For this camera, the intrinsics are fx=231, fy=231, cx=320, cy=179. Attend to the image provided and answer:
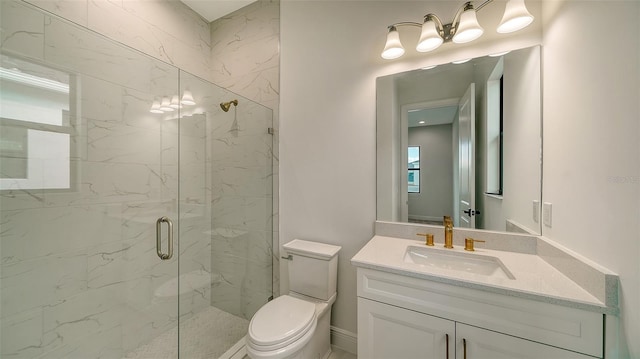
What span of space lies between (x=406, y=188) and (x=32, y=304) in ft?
7.23

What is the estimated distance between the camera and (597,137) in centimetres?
83

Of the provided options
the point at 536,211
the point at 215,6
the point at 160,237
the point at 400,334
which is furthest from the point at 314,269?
the point at 215,6

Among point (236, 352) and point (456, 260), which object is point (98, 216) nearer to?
point (236, 352)

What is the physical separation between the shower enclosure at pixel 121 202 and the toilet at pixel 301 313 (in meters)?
0.47

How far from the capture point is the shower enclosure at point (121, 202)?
1155mm

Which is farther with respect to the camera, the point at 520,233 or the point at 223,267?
the point at 223,267

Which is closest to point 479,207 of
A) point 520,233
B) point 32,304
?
point 520,233

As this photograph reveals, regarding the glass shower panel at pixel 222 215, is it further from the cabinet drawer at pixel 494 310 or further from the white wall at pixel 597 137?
the white wall at pixel 597 137

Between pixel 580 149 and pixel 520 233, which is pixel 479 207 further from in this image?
pixel 580 149

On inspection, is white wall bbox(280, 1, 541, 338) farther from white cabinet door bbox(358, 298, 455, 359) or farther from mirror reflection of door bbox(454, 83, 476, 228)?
white cabinet door bbox(358, 298, 455, 359)

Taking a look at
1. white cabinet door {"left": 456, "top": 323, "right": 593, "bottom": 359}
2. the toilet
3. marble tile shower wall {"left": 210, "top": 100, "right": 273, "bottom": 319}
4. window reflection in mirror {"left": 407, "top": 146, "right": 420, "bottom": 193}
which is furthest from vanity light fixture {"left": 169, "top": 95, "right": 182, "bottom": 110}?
white cabinet door {"left": 456, "top": 323, "right": 593, "bottom": 359}

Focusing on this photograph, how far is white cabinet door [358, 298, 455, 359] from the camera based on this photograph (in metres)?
1.00

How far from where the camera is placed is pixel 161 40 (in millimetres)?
1943

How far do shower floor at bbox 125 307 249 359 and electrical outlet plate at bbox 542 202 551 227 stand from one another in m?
2.14
